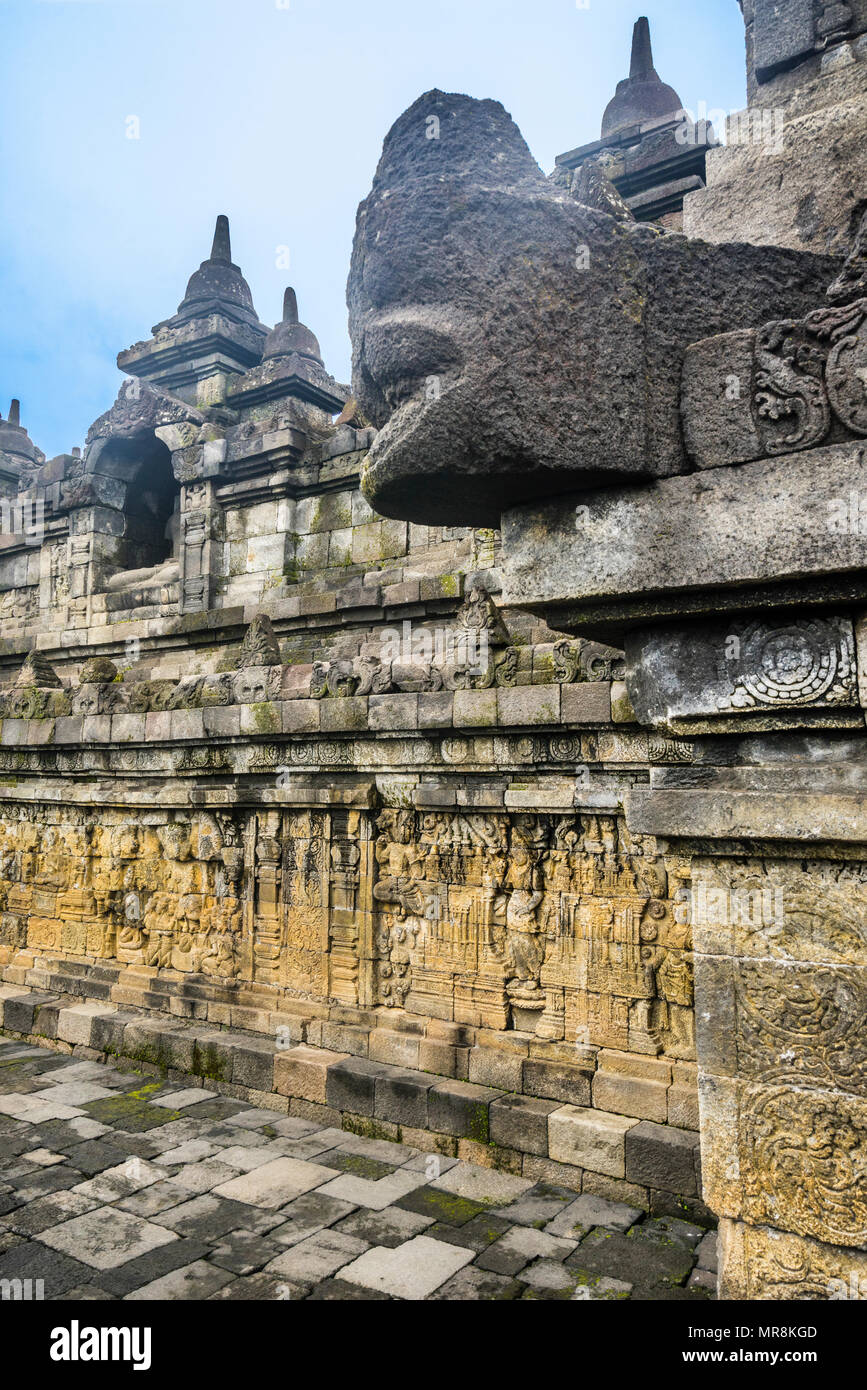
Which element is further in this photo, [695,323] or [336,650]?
[336,650]

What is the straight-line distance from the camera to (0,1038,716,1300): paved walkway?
4.25 m

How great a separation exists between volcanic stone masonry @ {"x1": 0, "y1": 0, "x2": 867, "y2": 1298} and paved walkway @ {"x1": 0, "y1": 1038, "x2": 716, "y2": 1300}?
0.34 meters

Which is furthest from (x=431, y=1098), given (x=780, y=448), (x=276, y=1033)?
(x=780, y=448)

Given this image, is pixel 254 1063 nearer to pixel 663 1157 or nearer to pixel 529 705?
pixel 663 1157

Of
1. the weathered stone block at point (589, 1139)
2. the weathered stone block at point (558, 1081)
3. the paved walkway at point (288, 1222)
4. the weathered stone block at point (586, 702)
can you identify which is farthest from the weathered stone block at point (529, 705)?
the paved walkway at point (288, 1222)

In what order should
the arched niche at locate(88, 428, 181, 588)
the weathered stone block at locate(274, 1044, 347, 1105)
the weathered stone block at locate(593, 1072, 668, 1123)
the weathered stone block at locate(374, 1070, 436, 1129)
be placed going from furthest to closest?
the arched niche at locate(88, 428, 181, 588), the weathered stone block at locate(274, 1044, 347, 1105), the weathered stone block at locate(374, 1070, 436, 1129), the weathered stone block at locate(593, 1072, 668, 1123)

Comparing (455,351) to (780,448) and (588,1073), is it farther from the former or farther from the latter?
(588,1073)

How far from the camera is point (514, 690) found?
568 cm

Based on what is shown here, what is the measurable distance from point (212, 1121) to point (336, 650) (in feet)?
15.9

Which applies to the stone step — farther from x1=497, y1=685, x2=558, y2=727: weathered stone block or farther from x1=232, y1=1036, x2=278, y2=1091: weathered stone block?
x1=497, y1=685, x2=558, y2=727: weathered stone block

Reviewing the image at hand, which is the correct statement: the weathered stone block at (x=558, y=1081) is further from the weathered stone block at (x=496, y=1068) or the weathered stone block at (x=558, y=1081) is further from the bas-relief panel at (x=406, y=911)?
the bas-relief panel at (x=406, y=911)

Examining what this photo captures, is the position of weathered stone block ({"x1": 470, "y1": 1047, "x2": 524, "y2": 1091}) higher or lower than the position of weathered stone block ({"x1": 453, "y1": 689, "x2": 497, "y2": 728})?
lower

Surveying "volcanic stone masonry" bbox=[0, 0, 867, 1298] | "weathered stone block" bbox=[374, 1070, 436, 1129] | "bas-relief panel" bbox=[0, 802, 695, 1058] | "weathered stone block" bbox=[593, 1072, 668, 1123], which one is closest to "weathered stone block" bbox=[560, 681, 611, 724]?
"volcanic stone masonry" bbox=[0, 0, 867, 1298]
